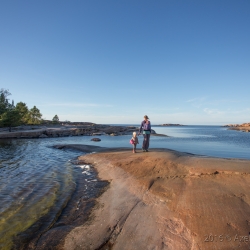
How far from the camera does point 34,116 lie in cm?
7425

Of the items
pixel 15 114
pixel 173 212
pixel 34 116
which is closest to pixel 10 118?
pixel 15 114

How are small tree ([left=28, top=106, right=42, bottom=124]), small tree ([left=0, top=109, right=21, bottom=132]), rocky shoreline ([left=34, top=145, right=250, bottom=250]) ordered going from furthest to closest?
small tree ([left=28, top=106, right=42, bottom=124]) → small tree ([left=0, top=109, right=21, bottom=132]) → rocky shoreline ([left=34, top=145, right=250, bottom=250])

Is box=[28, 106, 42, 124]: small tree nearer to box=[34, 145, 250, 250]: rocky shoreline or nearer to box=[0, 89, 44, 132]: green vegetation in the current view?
box=[0, 89, 44, 132]: green vegetation

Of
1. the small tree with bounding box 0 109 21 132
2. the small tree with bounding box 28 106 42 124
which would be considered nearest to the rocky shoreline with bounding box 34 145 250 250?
the small tree with bounding box 0 109 21 132

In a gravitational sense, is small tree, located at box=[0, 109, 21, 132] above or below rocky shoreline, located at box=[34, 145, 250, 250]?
above

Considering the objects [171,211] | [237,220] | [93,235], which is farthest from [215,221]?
[93,235]

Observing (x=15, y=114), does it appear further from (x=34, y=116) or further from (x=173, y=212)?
(x=173, y=212)

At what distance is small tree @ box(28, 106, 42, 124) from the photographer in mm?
72812

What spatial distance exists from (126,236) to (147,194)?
7.93 ft

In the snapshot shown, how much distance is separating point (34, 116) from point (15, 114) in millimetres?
31256

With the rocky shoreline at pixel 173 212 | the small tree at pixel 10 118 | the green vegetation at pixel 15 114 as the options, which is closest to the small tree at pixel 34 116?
the green vegetation at pixel 15 114

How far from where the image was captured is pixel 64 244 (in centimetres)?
453

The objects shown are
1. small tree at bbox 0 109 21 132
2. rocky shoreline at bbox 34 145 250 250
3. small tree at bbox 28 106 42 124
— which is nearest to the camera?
rocky shoreline at bbox 34 145 250 250

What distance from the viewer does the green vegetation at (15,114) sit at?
4346 cm
